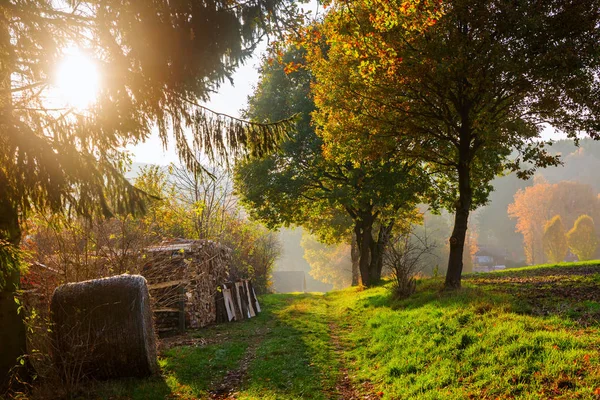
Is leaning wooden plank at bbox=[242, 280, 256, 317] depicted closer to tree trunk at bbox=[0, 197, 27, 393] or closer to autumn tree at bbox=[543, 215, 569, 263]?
tree trunk at bbox=[0, 197, 27, 393]

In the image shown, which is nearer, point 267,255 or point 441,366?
point 441,366

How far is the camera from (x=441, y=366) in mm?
7426

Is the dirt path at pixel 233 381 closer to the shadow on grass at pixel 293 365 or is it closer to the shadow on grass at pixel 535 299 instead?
the shadow on grass at pixel 293 365

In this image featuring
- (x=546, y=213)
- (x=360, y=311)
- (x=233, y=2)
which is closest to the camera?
(x=233, y=2)

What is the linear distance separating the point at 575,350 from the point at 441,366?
84.1 inches

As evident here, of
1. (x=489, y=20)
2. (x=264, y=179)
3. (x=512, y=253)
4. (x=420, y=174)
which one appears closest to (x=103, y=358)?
(x=489, y=20)

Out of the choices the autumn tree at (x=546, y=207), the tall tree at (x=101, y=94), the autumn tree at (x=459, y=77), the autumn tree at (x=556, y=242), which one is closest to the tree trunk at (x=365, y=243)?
the autumn tree at (x=459, y=77)

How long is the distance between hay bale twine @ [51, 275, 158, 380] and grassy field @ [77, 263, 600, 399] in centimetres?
40

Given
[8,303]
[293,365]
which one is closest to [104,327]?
[8,303]

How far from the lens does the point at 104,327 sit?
25.0 ft

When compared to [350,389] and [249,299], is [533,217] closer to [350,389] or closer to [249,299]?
[249,299]

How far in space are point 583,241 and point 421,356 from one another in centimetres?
5938

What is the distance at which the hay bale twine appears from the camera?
7.43m

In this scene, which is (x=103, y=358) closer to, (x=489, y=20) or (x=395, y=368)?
(x=395, y=368)
